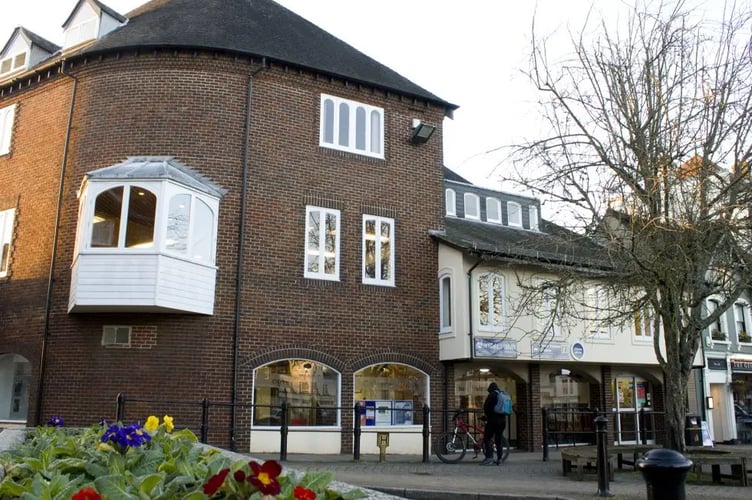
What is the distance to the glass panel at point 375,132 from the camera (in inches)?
739

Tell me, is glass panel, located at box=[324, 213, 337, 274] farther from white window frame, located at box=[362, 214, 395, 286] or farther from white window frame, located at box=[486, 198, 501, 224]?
white window frame, located at box=[486, 198, 501, 224]

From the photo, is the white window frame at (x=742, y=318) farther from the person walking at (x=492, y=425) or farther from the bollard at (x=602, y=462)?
the bollard at (x=602, y=462)

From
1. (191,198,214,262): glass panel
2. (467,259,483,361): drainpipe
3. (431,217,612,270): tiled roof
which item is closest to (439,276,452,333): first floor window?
(467,259,483,361): drainpipe

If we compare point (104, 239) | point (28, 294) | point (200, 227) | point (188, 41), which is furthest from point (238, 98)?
point (28, 294)

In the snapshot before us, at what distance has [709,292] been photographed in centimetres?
1277

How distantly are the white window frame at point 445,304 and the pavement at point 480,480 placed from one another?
155 inches

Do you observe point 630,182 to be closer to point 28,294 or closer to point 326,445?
point 326,445

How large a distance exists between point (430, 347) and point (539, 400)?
3835 millimetres

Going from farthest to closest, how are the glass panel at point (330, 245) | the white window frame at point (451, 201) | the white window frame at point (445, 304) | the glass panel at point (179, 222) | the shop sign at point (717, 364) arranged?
the shop sign at point (717, 364), the white window frame at point (451, 201), the white window frame at point (445, 304), the glass panel at point (330, 245), the glass panel at point (179, 222)

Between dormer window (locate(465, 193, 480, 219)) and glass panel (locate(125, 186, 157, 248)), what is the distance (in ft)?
36.3

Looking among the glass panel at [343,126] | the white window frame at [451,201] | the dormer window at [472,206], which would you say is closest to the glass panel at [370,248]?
the glass panel at [343,126]

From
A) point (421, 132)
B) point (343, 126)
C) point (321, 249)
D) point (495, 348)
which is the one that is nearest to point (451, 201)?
point (421, 132)

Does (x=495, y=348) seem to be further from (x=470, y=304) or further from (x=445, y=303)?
(x=445, y=303)

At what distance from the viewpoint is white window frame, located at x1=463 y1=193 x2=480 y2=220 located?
23.5 metres
